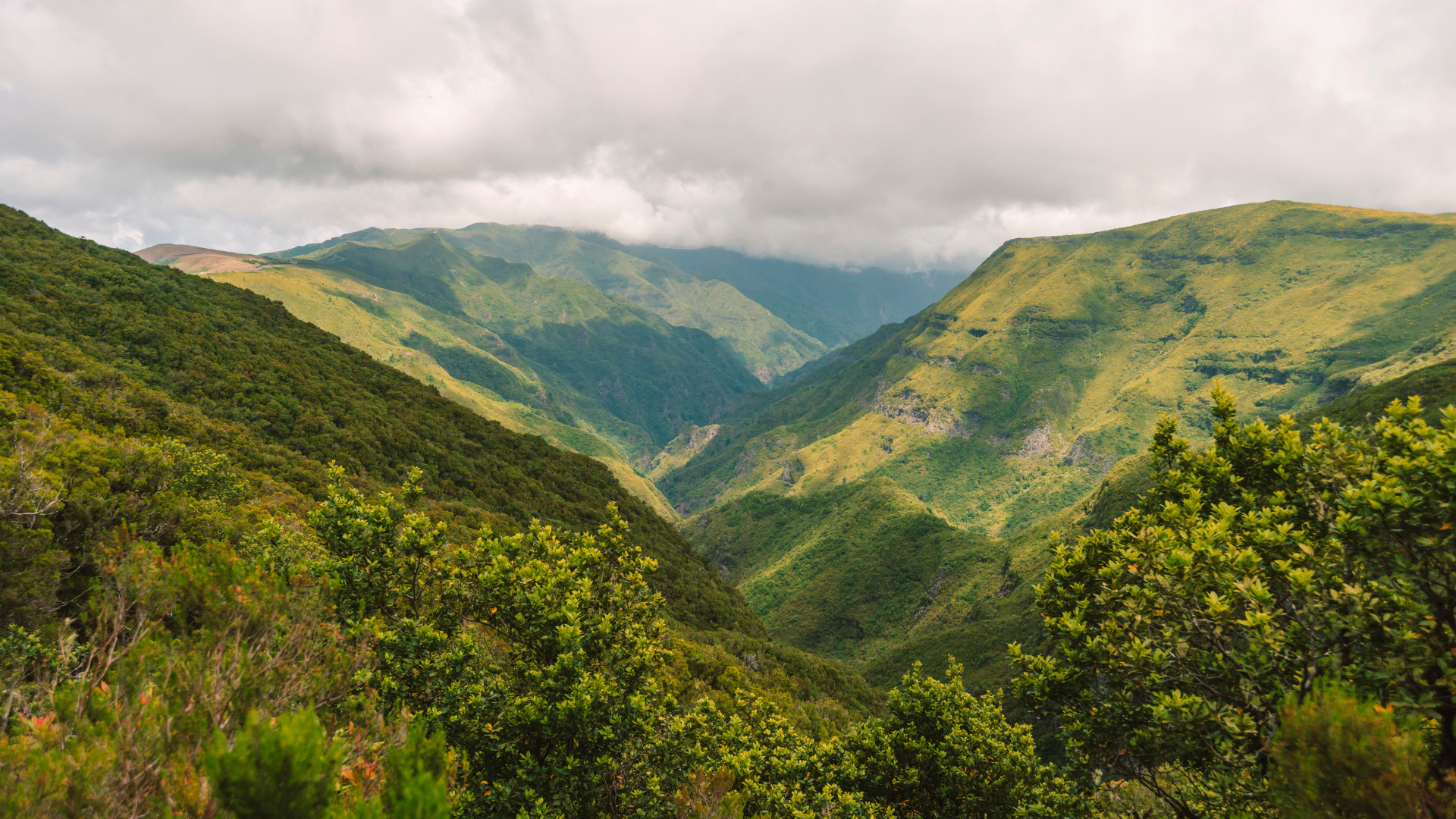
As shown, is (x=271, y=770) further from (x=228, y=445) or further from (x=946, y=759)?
(x=228, y=445)

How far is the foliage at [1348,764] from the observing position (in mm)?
8367

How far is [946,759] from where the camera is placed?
2408 cm

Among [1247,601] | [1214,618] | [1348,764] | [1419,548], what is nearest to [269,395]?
[1214,618]

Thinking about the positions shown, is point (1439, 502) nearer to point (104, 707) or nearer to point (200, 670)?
point (200, 670)

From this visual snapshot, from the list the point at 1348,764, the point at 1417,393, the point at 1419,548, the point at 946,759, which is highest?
the point at 1417,393

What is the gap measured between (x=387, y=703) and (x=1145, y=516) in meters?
24.0

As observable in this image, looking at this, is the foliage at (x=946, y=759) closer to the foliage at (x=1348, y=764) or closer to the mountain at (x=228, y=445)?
the foliage at (x=1348, y=764)

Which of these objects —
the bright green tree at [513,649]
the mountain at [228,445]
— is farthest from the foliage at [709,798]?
the mountain at [228,445]

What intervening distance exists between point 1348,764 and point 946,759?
18.3m

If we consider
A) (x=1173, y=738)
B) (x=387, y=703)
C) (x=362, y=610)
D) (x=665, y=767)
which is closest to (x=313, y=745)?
(x=387, y=703)

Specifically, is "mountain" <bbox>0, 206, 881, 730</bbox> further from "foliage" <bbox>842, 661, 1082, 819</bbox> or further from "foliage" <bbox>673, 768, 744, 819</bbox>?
"foliage" <bbox>842, 661, 1082, 819</bbox>

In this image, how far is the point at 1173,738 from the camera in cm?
1384

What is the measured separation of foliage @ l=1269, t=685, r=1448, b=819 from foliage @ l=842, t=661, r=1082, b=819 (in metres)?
13.6

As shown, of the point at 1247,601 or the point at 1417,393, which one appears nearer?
the point at 1247,601
